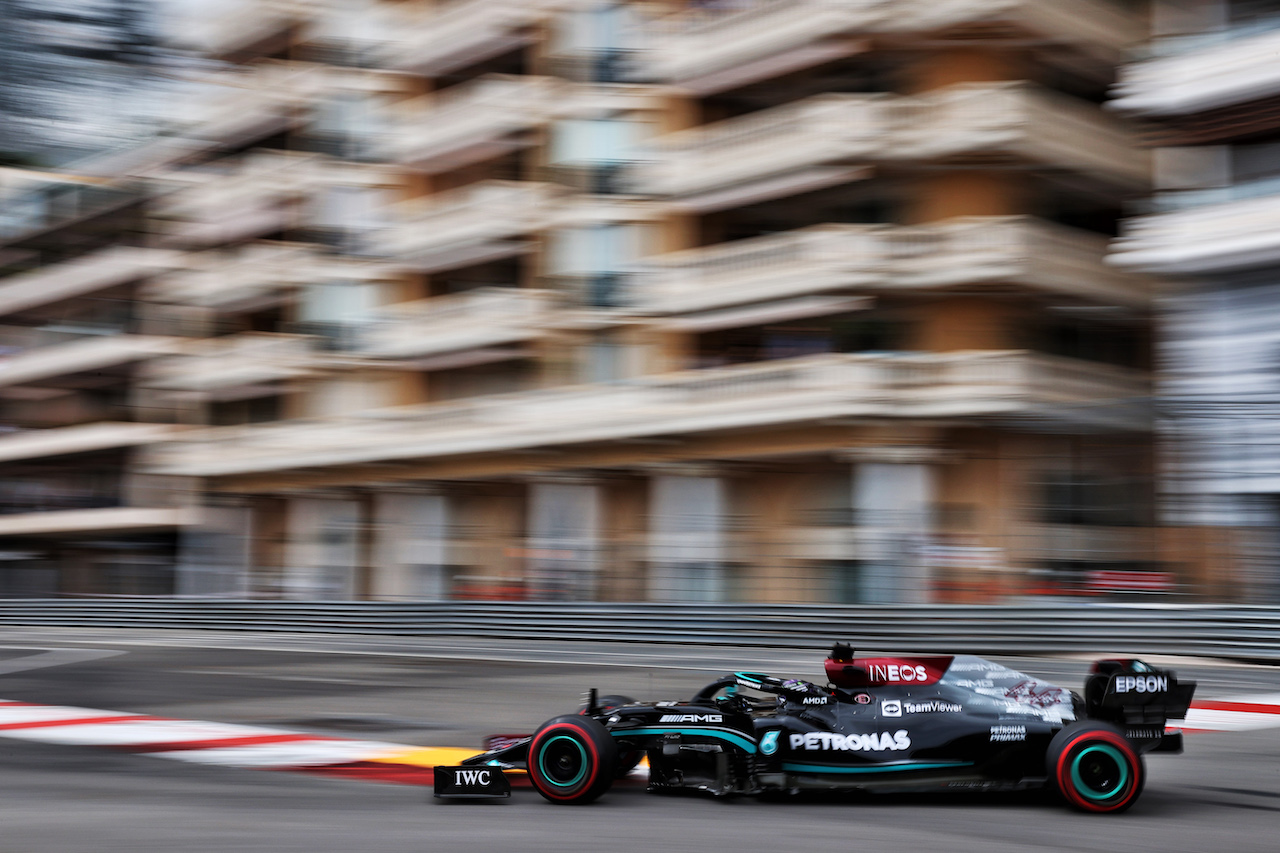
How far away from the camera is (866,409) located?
21.6m

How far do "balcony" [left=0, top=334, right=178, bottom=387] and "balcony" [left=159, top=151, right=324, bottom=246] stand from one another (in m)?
3.35

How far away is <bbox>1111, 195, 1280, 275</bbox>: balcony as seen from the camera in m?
17.5

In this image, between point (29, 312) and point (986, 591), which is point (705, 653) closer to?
point (986, 591)

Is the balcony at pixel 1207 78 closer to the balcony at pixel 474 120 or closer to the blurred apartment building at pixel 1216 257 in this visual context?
the blurred apartment building at pixel 1216 257

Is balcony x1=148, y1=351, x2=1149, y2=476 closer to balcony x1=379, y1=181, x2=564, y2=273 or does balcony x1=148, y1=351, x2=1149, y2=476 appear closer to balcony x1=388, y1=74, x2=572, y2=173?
balcony x1=379, y1=181, x2=564, y2=273

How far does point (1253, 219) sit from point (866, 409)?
6001 mm

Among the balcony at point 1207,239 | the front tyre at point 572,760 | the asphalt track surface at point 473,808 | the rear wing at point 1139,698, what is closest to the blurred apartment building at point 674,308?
the balcony at point 1207,239

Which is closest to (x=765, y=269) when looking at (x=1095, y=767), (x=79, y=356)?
(x=1095, y=767)

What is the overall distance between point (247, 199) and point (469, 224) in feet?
30.8

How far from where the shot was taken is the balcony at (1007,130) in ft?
70.9

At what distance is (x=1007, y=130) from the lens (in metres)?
21.6

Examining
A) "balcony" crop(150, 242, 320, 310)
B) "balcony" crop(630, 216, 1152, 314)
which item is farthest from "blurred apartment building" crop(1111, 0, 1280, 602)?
"balcony" crop(150, 242, 320, 310)

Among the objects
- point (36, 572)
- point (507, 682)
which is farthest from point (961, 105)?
point (36, 572)

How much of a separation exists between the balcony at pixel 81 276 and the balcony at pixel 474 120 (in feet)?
39.7
